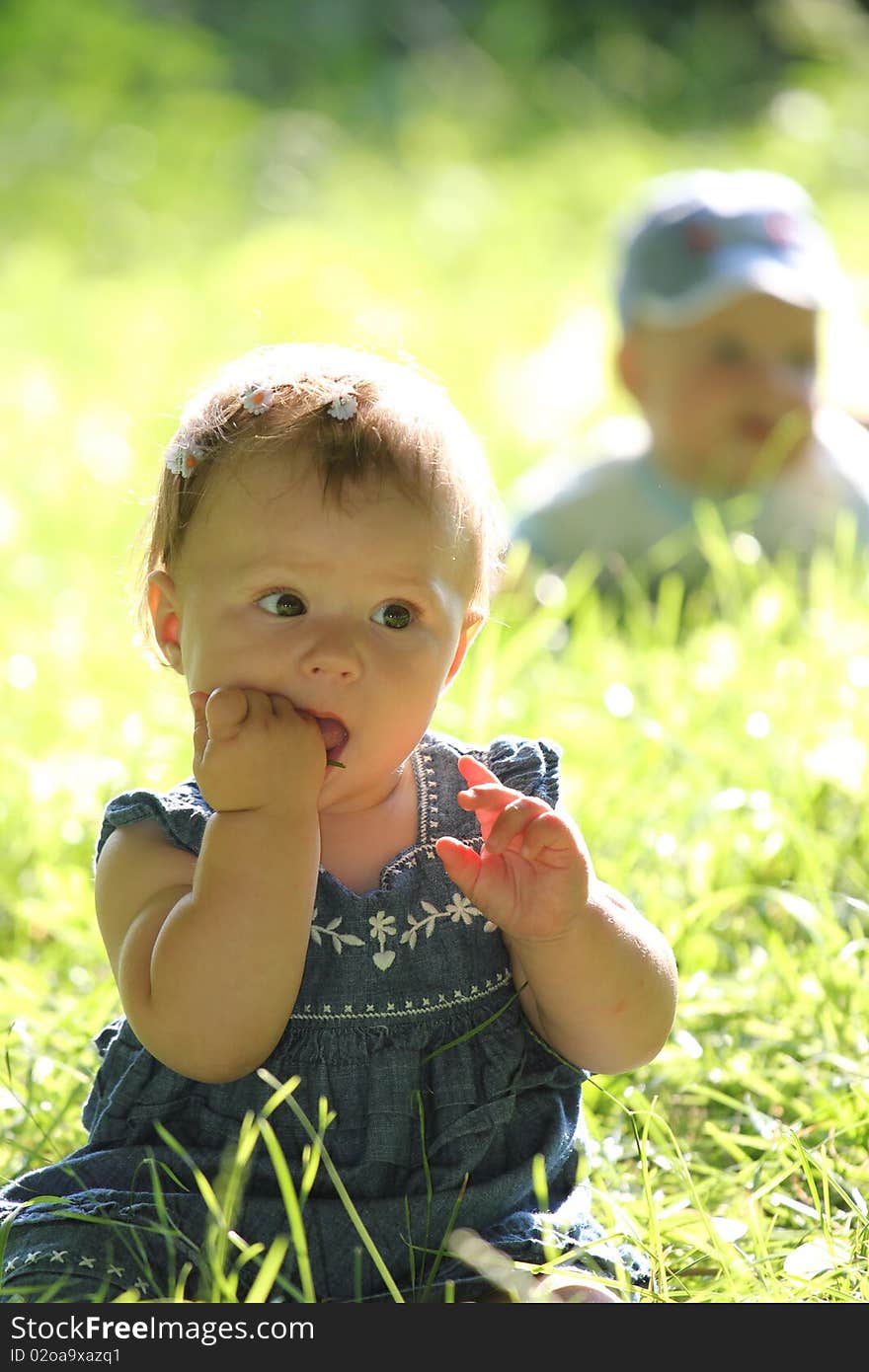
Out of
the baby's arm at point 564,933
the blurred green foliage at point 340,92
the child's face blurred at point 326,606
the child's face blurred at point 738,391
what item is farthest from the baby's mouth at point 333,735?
the blurred green foliage at point 340,92

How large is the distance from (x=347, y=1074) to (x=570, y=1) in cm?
892

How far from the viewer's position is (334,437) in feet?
5.04

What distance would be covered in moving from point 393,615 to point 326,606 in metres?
0.07

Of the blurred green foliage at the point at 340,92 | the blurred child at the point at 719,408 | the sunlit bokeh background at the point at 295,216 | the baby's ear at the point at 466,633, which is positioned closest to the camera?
the baby's ear at the point at 466,633

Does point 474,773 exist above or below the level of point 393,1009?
above

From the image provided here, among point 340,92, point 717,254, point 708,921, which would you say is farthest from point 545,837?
point 340,92

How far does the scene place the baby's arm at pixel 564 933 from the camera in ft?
4.83

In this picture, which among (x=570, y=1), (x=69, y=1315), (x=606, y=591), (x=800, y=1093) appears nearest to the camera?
(x=69, y=1315)

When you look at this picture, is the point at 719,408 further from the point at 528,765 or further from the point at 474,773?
the point at 474,773

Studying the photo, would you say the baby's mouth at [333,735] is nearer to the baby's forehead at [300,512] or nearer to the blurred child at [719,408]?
the baby's forehead at [300,512]

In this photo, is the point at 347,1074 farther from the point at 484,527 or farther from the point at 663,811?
the point at 663,811

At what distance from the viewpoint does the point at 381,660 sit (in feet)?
4.97

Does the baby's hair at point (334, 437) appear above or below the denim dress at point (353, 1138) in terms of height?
above

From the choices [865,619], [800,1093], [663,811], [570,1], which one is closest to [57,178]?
[570,1]
